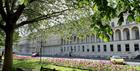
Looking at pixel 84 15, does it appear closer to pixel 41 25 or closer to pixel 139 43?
pixel 41 25

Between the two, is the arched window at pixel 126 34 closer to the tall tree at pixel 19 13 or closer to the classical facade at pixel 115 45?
the classical facade at pixel 115 45

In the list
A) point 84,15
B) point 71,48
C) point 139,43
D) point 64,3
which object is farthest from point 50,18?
point 71,48

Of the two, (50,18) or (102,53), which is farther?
(102,53)

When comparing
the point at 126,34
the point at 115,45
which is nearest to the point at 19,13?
the point at 126,34

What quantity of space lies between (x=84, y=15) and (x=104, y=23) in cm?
1075

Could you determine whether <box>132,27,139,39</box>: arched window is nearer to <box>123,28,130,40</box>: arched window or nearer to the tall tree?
<box>123,28,130,40</box>: arched window

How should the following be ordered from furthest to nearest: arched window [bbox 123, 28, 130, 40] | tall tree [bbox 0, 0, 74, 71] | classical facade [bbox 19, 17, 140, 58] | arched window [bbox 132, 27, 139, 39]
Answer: arched window [bbox 123, 28, 130, 40]
arched window [bbox 132, 27, 139, 39]
classical facade [bbox 19, 17, 140, 58]
tall tree [bbox 0, 0, 74, 71]

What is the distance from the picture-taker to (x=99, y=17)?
592 centimetres

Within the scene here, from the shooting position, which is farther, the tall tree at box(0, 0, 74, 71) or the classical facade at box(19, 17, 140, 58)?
the classical facade at box(19, 17, 140, 58)

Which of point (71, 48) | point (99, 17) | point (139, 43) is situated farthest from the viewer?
point (71, 48)

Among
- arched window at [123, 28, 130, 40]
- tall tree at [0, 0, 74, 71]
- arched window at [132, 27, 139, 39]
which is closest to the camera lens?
tall tree at [0, 0, 74, 71]

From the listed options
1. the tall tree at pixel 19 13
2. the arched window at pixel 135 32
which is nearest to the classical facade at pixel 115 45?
the arched window at pixel 135 32

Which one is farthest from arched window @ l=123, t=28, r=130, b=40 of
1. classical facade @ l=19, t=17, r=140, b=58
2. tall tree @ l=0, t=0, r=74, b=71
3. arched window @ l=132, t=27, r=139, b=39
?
tall tree @ l=0, t=0, r=74, b=71

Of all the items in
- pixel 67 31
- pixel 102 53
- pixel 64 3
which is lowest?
pixel 102 53
